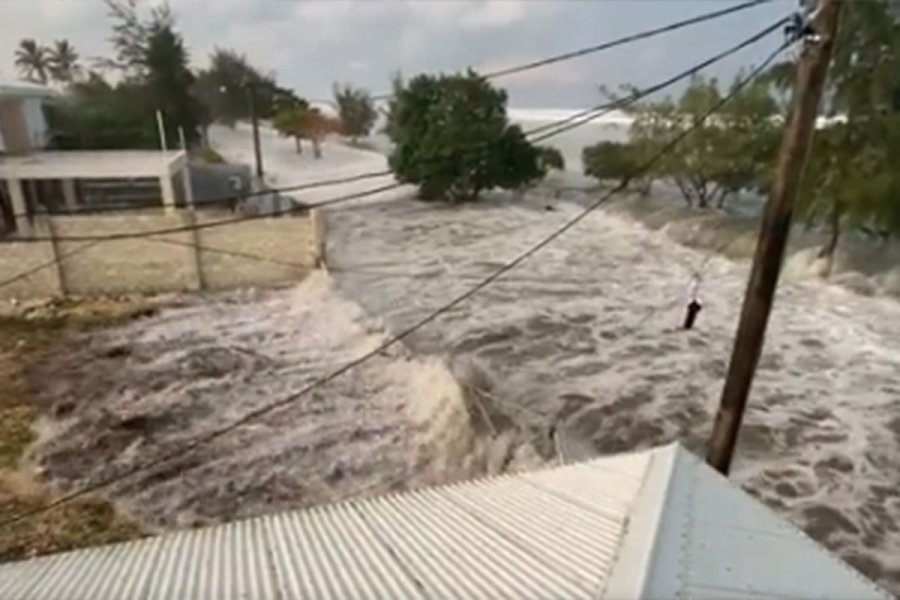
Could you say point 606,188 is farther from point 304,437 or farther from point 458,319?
point 304,437

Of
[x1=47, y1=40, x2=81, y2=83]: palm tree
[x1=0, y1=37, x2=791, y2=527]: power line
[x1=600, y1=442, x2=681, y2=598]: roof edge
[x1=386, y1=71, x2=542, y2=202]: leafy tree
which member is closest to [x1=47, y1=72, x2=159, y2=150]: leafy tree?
[x1=47, y1=40, x2=81, y2=83]: palm tree

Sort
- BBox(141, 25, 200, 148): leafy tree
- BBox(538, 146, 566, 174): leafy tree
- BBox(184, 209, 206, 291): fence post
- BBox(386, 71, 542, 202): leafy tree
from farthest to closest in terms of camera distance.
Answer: BBox(141, 25, 200, 148): leafy tree < BBox(538, 146, 566, 174): leafy tree < BBox(386, 71, 542, 202): leafy tree < BBox(184, 209, 206, 291): fence post

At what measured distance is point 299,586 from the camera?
285 centimetres

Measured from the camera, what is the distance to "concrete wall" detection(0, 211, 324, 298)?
1331 centimetres

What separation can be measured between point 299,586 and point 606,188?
2644cm

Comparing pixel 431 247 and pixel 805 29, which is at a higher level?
pixel 805 29

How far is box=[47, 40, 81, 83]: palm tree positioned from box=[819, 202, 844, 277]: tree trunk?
117 feet

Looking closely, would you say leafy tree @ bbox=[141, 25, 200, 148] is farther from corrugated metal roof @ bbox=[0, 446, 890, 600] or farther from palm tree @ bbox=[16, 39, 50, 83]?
corrugated metal roof @ bbox=[0, 446, 890, 600]

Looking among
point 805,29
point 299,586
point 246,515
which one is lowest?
point 246,515

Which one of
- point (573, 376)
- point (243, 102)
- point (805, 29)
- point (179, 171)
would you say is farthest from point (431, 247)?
point (243, 102)

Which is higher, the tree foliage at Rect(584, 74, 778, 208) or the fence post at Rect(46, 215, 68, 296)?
the tree foliage at Rect(584, 74, 778, 208)

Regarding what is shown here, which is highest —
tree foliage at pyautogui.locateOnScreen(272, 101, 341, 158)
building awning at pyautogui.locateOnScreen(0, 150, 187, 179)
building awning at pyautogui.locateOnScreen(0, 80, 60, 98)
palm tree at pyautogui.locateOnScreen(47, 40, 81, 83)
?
palm tree at pyautogui.locateOnScreen(47, 40, 81, 83)

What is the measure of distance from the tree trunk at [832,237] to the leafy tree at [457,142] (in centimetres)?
1096

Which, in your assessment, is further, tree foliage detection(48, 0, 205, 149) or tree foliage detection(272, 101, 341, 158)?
tree foliage detection(272, 101, 341, 158)
